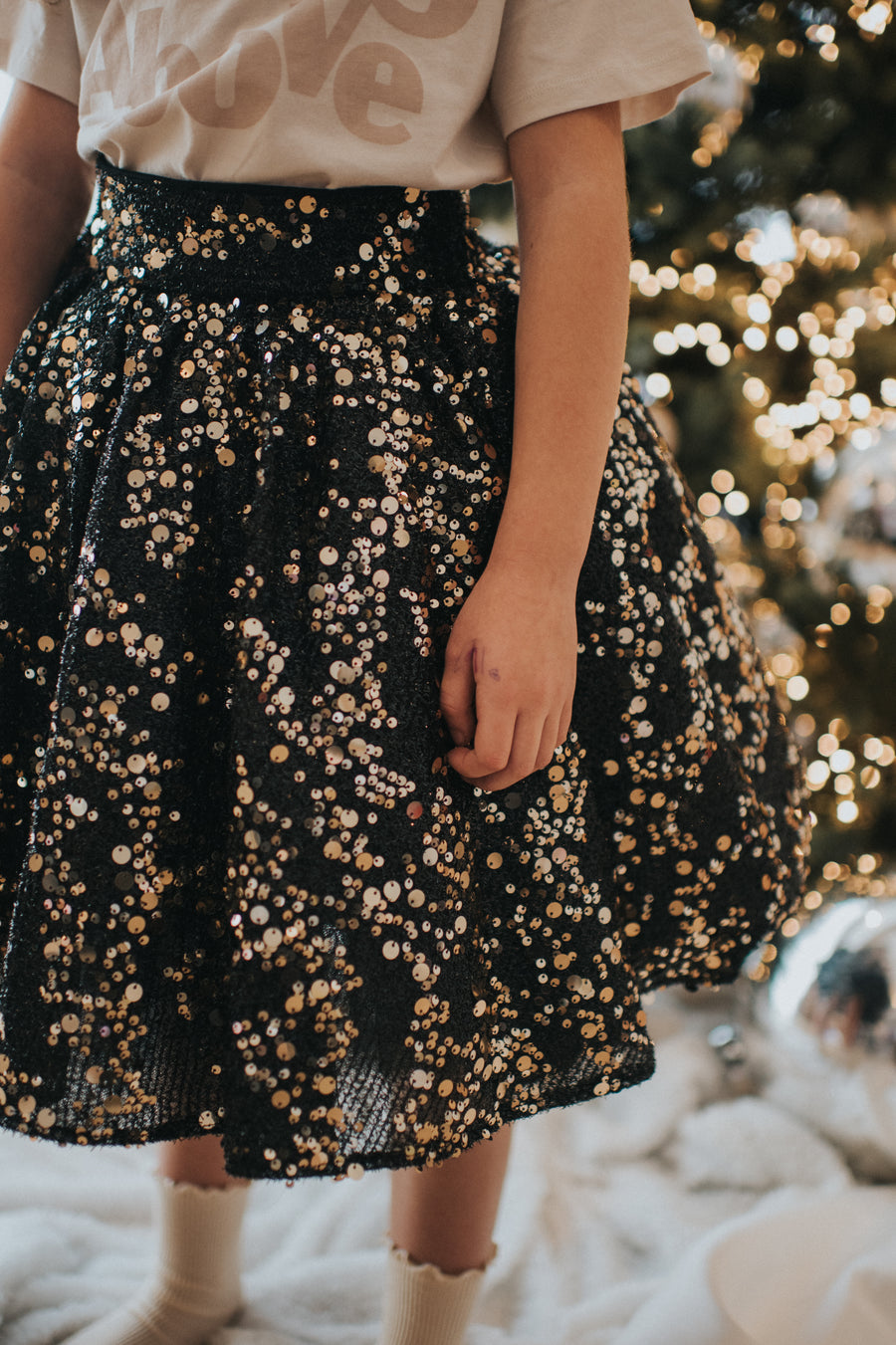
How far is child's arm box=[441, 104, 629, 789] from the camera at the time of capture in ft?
1.51

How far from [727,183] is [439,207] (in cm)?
64

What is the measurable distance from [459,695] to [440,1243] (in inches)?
16.1

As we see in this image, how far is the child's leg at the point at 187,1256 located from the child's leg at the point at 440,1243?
5.6 inches

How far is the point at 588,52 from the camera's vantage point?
48cm

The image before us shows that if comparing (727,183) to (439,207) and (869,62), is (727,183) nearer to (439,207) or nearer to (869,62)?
(869,62)

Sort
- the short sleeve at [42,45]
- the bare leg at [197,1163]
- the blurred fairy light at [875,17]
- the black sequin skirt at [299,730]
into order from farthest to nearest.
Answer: the blurred fairy light at [875,17], the bare leg at [197,1163], the short sleeve at [42,45], the black sequin skirt at [299,730]

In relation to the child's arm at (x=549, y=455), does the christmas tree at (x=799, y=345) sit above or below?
above

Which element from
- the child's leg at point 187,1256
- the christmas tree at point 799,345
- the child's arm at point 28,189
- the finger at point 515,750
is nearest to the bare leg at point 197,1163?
the child's leg at point 187,1256

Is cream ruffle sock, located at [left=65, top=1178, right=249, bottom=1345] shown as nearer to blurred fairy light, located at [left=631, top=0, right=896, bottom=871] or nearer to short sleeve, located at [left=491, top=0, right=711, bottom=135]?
blurred fairy light, located at [left=631, top=0, right=896, bottom=871]

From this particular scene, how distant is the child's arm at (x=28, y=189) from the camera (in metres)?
0.59

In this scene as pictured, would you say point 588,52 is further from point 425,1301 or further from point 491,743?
point 425,1301

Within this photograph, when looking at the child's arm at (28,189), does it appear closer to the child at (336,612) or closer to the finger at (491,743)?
the child at (336,612)

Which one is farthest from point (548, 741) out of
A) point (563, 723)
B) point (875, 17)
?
point (875, 17)

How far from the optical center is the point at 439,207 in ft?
1.77
